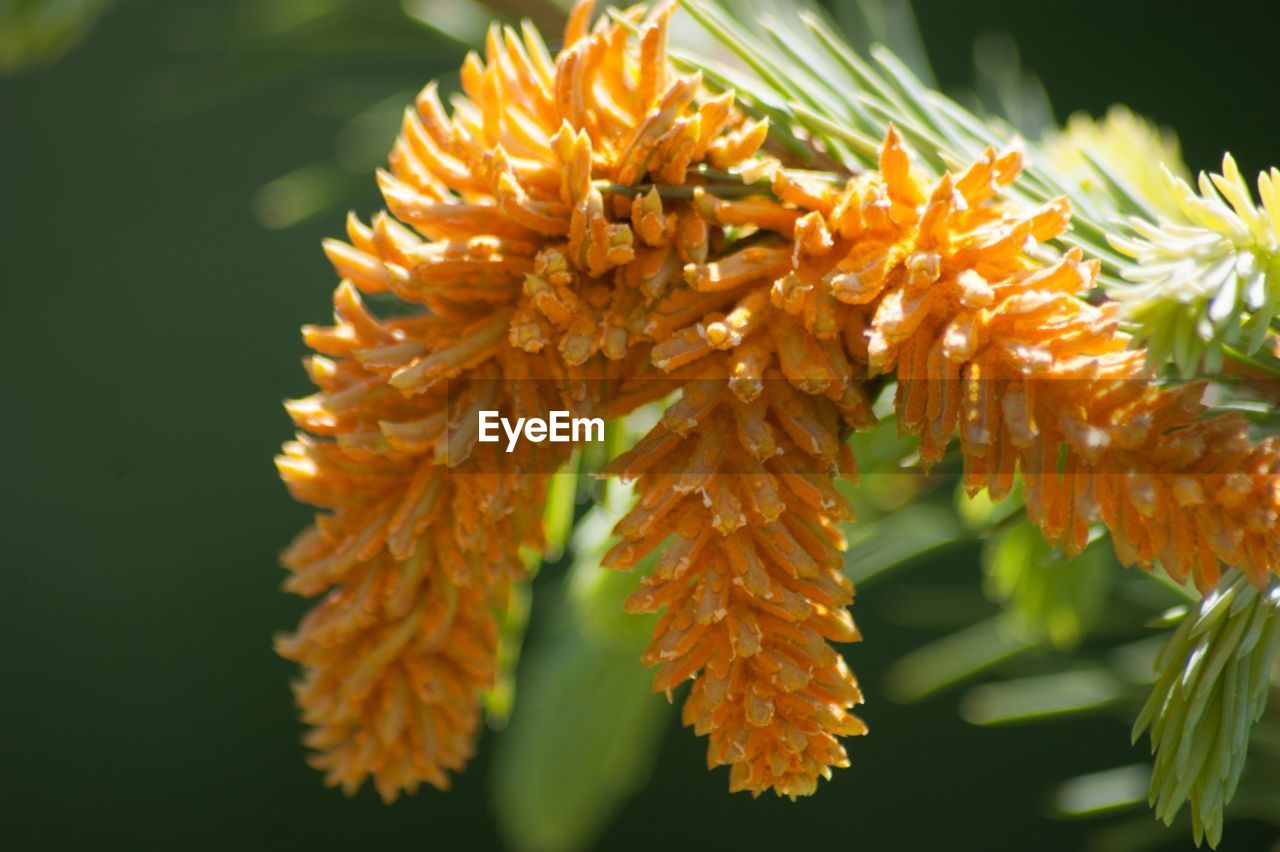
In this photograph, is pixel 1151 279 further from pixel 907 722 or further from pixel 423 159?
pixel 907 722

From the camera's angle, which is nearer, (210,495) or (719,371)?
(719,371)

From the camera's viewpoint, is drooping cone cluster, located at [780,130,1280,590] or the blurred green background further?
the blurred green background

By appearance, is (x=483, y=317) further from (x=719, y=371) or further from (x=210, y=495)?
(x=210, y=495)

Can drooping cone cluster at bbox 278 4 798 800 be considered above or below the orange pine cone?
above

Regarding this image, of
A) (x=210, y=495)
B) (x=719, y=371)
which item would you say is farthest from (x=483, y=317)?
(x=210, y=495)

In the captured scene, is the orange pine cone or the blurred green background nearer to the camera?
the orange pine cone

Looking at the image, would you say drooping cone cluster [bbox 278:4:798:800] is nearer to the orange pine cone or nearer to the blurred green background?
the orange pine cone

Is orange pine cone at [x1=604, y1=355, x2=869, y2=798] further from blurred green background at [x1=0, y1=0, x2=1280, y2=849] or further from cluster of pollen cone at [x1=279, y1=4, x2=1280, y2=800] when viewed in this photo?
blurred green background at [x1=0, y1=0, x2=1280, y2=849]

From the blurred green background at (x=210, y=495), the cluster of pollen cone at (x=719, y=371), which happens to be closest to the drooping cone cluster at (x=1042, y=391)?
the cluster of pollen cone at (x=719, y=371)

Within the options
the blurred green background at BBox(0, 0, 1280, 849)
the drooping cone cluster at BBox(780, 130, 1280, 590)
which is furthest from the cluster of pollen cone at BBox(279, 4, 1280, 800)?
the blurred green background at BBox(0, 0, 1280, 849)
